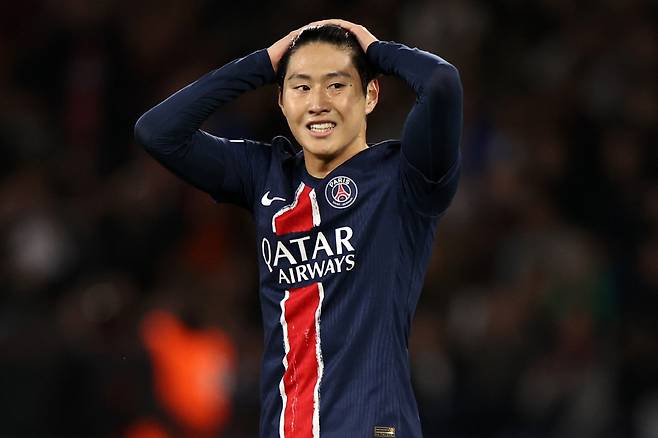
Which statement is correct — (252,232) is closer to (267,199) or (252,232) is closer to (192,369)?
(192,369)

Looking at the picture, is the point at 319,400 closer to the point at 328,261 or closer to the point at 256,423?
the point at 328,261

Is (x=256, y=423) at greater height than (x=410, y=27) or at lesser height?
lesser

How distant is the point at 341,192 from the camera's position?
3.59 m

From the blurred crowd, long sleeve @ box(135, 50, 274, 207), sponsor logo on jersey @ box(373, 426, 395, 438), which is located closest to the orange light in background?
the blurred crowd

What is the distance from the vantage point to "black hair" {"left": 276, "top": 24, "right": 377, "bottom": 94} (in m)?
3.67

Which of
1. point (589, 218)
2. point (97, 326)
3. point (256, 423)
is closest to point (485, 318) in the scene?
point (589, 218)

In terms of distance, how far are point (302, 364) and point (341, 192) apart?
18.6 inches

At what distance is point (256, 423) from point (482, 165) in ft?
8.55

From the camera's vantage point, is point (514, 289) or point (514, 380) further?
point (514, 289)

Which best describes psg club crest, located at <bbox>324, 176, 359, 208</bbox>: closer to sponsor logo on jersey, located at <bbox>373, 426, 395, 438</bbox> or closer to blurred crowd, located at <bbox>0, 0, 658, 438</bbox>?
sponsor logo on jersey, located at <bbox>373, 426, 395, 438</bbox>

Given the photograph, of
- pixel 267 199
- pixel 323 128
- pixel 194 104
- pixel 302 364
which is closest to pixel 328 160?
pixel 323 128

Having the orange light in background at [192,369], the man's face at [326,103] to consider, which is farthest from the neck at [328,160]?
the orange light in background at [192,369]

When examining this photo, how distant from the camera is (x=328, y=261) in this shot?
139 inches

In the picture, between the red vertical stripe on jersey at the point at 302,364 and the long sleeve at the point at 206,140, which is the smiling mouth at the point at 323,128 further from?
the red vertical stripe on jersey at the point at 302,364
